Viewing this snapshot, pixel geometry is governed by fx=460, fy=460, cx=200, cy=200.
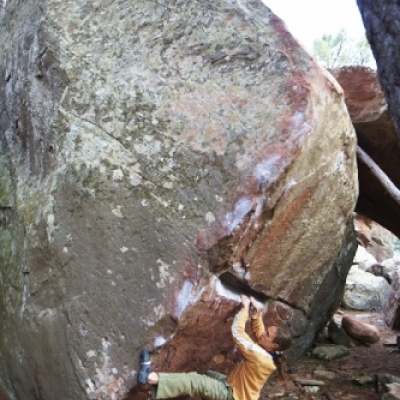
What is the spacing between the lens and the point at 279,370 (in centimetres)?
673

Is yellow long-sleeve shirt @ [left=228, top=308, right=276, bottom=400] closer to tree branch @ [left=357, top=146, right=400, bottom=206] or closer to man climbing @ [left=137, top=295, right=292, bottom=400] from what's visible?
man climbing @ [left=137, top=295, right=292, bottom=400]

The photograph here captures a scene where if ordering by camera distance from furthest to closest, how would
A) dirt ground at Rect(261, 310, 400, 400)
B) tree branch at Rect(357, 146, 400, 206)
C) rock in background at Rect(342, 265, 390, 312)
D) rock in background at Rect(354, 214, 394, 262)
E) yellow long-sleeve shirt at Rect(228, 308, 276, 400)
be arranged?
1. rock in background at Rect(354, 214, 394, 262)
2. rock in background at Rect(342, 265, 390, 312)
3. tree branch at Rect(357, 146, 400, 206)
4. dirt ground at Rect(261, 310, 400, 400)
5. yellow long-sleeve shirt at Rect(228, 308, 276, 400)

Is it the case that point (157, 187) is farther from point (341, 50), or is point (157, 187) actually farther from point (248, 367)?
point (341, 50)

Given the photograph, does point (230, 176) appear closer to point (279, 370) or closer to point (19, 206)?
point (19, 206)

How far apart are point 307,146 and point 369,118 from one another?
13.0 feet

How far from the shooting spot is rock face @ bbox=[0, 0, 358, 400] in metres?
3.97

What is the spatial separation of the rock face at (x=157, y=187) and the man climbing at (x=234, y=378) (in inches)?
8.9

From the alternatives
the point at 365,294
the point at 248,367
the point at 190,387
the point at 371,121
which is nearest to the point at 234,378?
the point at 248,367

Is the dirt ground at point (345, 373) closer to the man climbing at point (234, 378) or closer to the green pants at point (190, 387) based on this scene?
the man climbing at point (234, 378)

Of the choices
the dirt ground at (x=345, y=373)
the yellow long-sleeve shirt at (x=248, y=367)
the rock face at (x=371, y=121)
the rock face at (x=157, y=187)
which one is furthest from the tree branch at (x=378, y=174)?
the yellow long-sleeve shirt at (x=248, y=367)

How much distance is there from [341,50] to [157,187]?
95.2 ft

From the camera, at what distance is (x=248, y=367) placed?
160 inches

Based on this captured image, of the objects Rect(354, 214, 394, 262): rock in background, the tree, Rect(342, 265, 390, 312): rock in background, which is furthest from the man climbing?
the tree

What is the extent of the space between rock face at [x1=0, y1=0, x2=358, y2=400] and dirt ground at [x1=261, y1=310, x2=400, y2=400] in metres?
1.86
